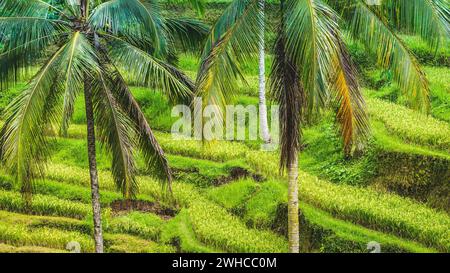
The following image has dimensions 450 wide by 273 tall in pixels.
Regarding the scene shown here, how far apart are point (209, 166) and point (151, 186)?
1.26 m

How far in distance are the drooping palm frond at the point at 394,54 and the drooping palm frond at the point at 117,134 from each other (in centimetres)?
387

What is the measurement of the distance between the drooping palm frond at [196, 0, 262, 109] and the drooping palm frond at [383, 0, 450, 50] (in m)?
1.93

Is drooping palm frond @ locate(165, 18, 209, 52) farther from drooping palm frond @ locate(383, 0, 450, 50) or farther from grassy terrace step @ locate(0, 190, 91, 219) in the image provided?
grassy terrace step @ locate(0, 190, 91, 219)

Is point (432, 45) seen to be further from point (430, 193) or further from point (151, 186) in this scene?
point (151, 186)

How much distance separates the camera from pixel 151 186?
57.2 feet

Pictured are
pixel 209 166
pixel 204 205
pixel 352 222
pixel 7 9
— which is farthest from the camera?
pixel 209 166

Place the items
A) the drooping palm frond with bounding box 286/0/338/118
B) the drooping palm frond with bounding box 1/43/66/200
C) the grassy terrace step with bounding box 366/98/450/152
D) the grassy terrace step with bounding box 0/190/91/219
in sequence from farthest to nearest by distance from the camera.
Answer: the grassy terrace step with bounding box 0/190/91/219 → the grassy terrace step with bounding box 366/98/450/152 → the drooping palm frond with bounding box 1/43/66/200 → the drooping palm frond with bounding box 286/0/338/118

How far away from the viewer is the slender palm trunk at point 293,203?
13.4 meters

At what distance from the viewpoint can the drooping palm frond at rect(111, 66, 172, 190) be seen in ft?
45.3

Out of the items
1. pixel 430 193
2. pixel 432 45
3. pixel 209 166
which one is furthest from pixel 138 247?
pixel 432 45

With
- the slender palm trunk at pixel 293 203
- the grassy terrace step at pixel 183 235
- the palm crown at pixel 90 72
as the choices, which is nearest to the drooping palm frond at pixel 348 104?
the slender palm trunk at pixel 293 203

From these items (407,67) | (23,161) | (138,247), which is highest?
(407,67)

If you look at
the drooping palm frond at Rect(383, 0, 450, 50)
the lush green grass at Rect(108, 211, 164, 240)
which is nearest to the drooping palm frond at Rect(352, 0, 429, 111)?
the drooping palm frond at Rect(383, 0, 450, 50)

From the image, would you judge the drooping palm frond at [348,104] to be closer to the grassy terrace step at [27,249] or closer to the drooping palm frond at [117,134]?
the drooping palm frond at [117,134]
